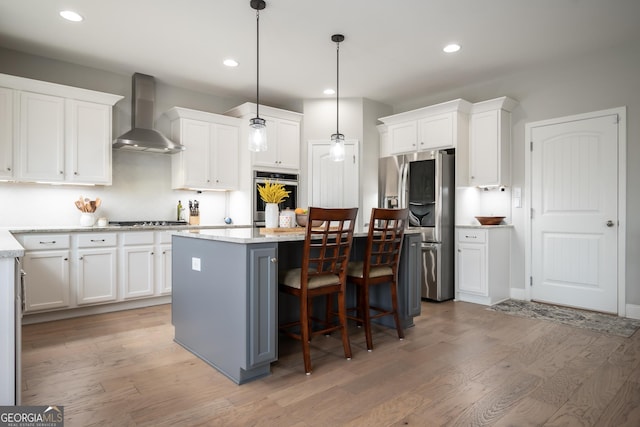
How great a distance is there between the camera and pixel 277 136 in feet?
17.1

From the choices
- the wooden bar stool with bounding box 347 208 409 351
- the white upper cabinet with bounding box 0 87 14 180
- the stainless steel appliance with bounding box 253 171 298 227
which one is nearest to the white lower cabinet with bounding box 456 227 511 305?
the wooden bar stool with bounding box 347 208 409 351

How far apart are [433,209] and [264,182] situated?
7.03 ft

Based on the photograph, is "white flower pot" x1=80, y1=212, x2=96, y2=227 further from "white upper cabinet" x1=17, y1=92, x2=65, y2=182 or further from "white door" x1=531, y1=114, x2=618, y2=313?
"white door" x1=531, y1=114, x2=618, y2=313

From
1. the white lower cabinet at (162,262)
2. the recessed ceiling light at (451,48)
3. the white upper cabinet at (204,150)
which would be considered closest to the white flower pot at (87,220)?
the white lower cabinet at (162,262)

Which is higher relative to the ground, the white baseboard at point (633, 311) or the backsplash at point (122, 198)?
the backsplash at point (122, 198)

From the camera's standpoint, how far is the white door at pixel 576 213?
3.88m

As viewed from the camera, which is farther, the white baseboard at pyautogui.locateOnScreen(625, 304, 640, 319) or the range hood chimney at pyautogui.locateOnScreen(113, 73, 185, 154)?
the range hood chimney at pyautogui.locateOnScreen(113, 73, 185, 154)

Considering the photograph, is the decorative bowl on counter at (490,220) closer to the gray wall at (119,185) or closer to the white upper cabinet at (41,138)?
the gray wall at (119,185)

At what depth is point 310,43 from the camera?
3748 millimetres

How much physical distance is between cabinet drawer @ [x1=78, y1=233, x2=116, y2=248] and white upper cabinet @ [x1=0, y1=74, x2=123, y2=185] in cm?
61

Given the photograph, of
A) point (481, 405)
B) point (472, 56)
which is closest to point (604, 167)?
point (472, 56)

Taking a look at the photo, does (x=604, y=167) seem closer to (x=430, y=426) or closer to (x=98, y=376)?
(x=430, y=426)

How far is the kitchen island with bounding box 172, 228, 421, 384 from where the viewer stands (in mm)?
2260

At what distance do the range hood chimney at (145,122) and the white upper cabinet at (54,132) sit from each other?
0.90 ft
